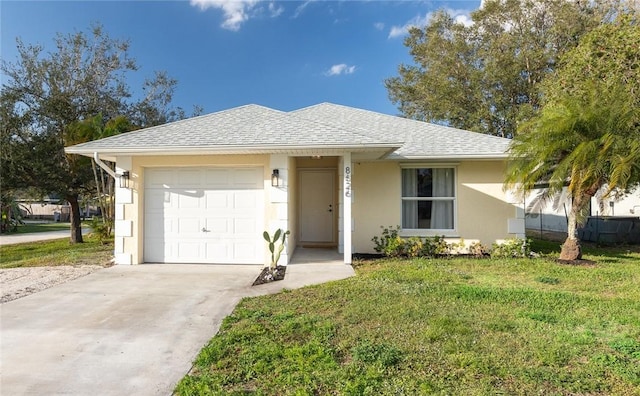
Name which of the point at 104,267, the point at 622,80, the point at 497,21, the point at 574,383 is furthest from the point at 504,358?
the point at 497,21

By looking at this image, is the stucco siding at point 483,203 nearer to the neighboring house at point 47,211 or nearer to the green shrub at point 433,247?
the green shrub at point 433,247

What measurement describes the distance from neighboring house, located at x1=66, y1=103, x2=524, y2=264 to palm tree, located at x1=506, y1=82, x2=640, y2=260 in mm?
1016

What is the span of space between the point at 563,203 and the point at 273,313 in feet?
44.9

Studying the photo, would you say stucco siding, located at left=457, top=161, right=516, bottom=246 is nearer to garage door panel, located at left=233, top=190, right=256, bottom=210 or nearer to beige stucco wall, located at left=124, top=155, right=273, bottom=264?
beige stucco wall, located at left=124, top=155, right=273, bottom=264

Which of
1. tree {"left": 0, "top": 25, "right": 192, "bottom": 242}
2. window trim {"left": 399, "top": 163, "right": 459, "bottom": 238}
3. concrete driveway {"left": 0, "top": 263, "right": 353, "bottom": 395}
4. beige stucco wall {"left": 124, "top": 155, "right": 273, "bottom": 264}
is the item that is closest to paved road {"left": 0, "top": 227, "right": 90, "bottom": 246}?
tree {"left": 0, "top": 25, "right": 192, "bottom": 242}

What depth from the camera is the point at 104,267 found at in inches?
314

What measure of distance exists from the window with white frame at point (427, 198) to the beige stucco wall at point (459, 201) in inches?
8.1

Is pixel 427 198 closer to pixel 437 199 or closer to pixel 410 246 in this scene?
pixel 437 199

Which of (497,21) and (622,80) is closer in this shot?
(622,80)

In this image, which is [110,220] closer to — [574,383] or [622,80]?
[574,383]

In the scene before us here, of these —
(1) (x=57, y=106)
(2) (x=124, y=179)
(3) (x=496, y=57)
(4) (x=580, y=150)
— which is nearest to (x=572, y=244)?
(4) (x=580, y=150)

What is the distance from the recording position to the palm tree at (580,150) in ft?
24.2

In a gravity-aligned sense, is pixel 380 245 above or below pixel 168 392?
above

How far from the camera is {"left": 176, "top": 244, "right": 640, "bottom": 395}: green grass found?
9.80 feet
